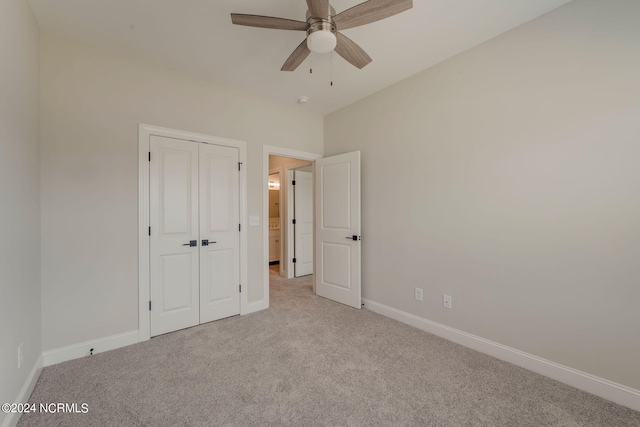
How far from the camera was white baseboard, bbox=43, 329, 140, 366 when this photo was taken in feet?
6.93

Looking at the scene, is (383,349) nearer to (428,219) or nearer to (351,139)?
(428,219)

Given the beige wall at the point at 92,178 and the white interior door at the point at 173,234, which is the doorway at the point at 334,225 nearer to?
the white interior door at the point at 173,234

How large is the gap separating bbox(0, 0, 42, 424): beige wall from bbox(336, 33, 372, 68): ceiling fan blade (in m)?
2.01

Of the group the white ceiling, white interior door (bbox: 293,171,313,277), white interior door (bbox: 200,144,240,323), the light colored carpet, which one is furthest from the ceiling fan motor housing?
white interior door (bbox: 293,171,313,277)

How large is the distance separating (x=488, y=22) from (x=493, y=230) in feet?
5.74

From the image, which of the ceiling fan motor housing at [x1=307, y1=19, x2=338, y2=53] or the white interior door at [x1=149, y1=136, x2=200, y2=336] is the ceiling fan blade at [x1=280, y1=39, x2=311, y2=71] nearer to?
Result: the ceiling fan motor housing at [x1=307, y1=19, x2=338, y2=53]

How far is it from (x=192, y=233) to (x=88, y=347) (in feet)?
4.30

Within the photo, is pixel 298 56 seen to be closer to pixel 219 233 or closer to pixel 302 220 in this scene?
pixel 219 233

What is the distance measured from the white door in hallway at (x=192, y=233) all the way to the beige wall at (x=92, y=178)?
193 millimetres

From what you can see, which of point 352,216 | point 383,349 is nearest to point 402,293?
point 383,349

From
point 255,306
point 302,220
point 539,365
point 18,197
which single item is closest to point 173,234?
point 18,197

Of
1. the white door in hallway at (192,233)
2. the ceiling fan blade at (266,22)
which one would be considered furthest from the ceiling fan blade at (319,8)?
the white door in hallway at (192,233)

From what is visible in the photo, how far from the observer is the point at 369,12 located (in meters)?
1.57

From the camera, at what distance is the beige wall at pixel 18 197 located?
143cm
